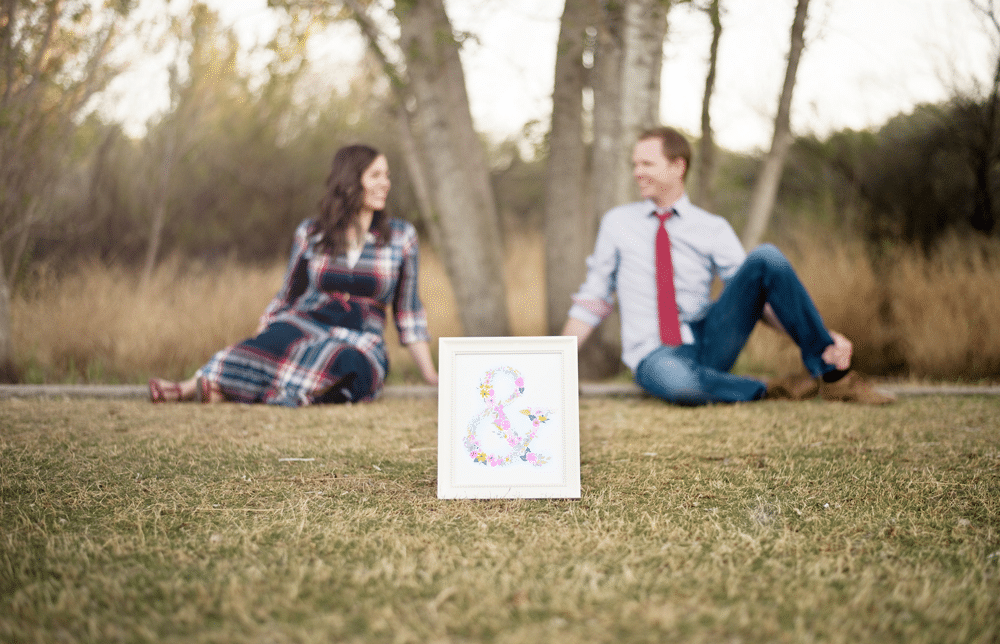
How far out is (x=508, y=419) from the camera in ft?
6.08

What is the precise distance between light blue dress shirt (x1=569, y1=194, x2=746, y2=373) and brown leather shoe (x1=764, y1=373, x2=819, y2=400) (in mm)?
440

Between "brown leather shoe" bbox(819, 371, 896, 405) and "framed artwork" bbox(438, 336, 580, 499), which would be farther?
"brown leather shoe" bbox(819, 371, 896, 405)

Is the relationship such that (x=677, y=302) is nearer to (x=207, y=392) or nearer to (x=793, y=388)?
(x=793, y=388)

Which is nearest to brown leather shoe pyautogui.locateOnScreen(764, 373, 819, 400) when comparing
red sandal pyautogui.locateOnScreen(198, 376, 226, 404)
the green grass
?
the green grass

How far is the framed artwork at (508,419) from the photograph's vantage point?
5.92 feet

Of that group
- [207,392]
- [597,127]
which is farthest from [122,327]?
[597,127]

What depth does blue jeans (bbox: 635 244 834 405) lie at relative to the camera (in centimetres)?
297

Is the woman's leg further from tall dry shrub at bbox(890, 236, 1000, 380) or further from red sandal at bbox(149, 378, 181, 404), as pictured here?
tall dry shrub at bbox(890, 236, 1000, 380)

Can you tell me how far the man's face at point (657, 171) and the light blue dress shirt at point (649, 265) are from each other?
0.19ft

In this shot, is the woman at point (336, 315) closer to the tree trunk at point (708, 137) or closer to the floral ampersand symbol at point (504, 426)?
the floral ampersand symbol at point (504, 426)

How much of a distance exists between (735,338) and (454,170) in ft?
6.40

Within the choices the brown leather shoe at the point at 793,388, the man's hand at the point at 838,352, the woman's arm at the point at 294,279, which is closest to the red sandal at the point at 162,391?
the woman's arm at the point at 294,279

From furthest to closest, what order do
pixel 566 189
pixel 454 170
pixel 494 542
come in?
pixel 566 189 → pixel 454 170 → pixel 494 542

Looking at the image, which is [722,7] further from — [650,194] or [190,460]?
[190,460]
